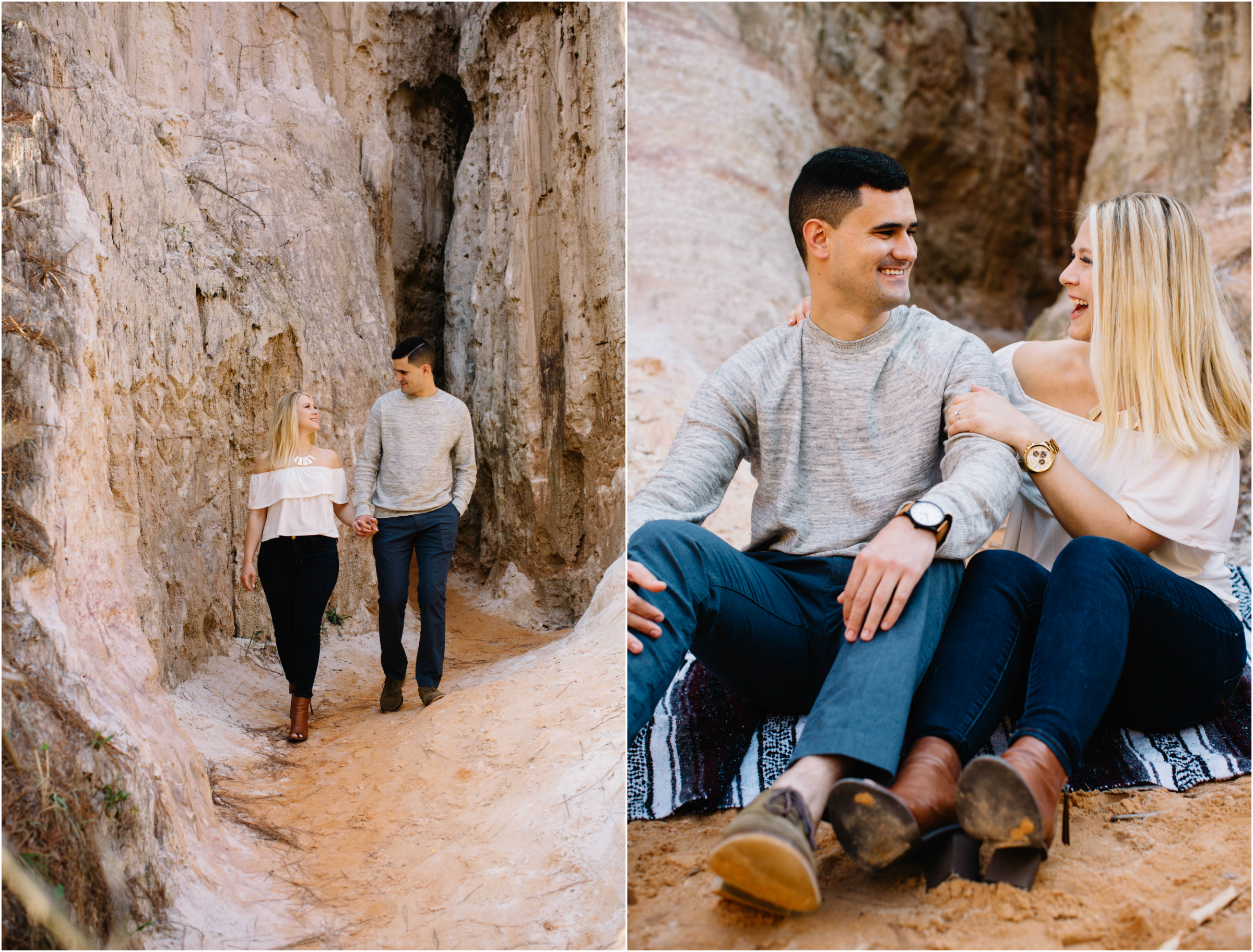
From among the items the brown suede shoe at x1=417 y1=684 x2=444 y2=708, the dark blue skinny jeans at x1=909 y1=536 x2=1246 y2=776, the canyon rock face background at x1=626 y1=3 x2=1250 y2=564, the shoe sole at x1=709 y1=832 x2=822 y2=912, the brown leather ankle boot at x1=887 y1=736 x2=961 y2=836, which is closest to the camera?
the shoe sole at x1=709 y1=832 x2=822 y2=912

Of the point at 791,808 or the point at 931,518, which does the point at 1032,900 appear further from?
the point at 931,518

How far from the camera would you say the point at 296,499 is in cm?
354

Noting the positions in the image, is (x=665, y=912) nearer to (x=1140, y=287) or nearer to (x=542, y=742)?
(x=542, y=742)

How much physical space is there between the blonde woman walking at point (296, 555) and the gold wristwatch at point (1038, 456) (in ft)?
8.28

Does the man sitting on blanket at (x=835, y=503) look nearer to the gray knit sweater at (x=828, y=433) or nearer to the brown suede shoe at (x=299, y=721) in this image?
the gray knit sweater at (x=828, y=433)

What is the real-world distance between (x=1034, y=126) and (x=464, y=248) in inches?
191

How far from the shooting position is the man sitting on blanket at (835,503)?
165 centimetres

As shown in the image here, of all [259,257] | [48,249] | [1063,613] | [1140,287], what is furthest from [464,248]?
[1063,613]

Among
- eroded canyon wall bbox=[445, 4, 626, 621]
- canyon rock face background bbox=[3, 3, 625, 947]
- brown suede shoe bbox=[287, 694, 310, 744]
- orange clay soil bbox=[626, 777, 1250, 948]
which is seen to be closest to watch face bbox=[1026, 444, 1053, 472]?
orange clay soil bbox=[626, 777, 1250, 948]

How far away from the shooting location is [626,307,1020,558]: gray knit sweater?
200 centimetres

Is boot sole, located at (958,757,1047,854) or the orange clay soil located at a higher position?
boot sole, located at (958,757,1047,854)

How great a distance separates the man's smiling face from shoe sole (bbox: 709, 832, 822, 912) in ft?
4.08

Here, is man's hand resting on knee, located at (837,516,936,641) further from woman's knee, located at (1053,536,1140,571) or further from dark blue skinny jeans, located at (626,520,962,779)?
woman's knee, located at (1053,536,1140,571)

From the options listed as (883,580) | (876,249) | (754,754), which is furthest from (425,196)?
(883,580)
